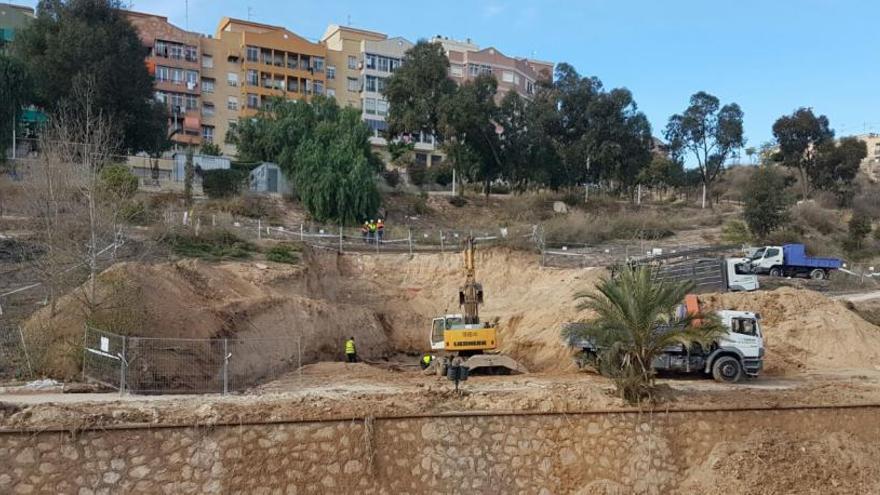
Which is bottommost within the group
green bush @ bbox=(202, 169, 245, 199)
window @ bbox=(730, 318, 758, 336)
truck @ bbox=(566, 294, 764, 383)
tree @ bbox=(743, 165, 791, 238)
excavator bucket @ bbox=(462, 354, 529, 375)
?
excavator bucket @ bbox=(462, 354, 529, 375)

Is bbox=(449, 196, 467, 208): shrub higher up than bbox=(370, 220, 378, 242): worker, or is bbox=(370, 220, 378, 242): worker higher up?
bbox=(449, 196, 467, 208): shrub

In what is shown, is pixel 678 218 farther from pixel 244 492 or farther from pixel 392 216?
pixel 244 492

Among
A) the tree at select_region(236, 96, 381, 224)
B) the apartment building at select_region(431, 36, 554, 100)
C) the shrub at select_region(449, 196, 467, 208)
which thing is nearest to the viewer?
the tree at select_region(236, 96, 381, 224)

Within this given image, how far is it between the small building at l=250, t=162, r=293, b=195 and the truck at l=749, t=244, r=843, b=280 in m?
34.1

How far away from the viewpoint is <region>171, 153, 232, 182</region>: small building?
5762 cm

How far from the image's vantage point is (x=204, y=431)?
14992 millimetres

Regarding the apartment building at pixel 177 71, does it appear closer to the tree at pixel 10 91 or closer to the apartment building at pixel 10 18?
the apartment building at pixel 10 18

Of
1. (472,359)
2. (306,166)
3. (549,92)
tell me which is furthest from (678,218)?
(472,359)

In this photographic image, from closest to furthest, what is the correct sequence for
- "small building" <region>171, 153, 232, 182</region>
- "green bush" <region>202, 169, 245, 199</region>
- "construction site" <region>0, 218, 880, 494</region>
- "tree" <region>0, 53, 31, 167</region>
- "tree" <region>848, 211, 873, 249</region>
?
"construction site" <region>0, 218, 880, 494</region>, "tree" <region>0, 53, 31, 167</region>, "green bush" <region>202, 169, 245, 199</region>, "tree" <region>848, 211, 873, 249</region>, "small building" <region>171, 153, 232, 182</region>

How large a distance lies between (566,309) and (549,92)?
35.5 m

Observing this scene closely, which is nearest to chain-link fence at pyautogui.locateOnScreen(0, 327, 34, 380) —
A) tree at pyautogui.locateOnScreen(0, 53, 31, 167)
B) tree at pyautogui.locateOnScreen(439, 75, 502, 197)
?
tree at pyautogui.locateOnScreen(0, 53, 31, 167)

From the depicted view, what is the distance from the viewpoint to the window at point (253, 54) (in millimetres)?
84156

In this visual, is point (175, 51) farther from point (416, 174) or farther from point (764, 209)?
point (764, 209)

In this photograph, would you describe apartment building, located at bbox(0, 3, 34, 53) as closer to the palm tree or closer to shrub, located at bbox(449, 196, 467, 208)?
shrub, located at bbox(449, 196, 467, 208)
